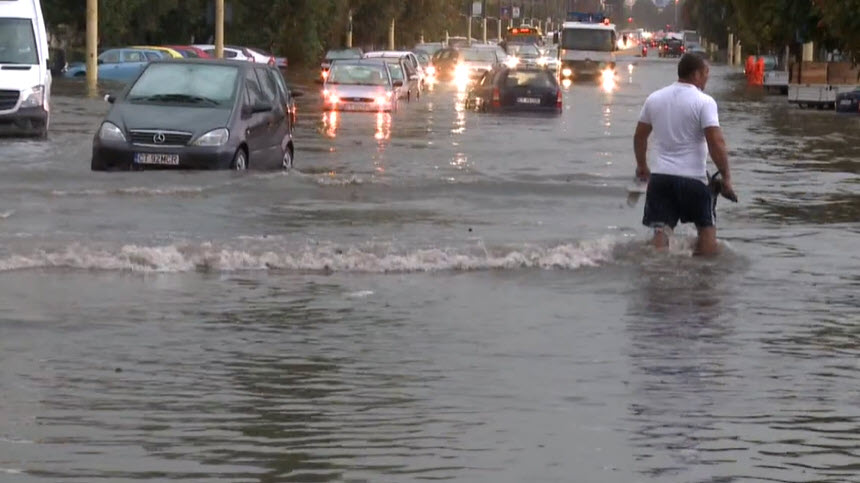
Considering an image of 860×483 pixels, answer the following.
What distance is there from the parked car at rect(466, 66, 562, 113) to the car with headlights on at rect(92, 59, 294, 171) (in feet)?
78.0

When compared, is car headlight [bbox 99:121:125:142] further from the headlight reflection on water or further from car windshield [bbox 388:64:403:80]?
the headlight reflection on water

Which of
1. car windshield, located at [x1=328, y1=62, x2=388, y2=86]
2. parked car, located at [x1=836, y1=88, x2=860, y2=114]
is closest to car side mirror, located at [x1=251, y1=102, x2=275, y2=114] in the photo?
car windshield, located at [x1=328, y1=62, x2=388, y2=86]

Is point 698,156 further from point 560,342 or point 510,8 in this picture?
point 510,8

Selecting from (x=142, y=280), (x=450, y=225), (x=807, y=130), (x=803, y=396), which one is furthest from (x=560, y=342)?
(x=807, y=130)

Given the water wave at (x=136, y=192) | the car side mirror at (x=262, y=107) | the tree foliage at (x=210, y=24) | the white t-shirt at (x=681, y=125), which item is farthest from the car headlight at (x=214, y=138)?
the tree foliage at (x=210, y=24)

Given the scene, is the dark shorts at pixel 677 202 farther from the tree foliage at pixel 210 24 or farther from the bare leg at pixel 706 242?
the tree foliage at pixel 210 24

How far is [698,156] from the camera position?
13.9 meters

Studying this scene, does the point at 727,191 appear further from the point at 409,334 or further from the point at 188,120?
the point at 188,120

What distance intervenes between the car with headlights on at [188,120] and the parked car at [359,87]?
21.7 m

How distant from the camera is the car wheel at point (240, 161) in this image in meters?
21.5

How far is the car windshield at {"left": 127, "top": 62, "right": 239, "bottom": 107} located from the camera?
21.7 meters

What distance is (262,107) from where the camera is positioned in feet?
73.0

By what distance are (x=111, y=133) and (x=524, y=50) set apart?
72.6 m

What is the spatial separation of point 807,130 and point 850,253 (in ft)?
87.5
